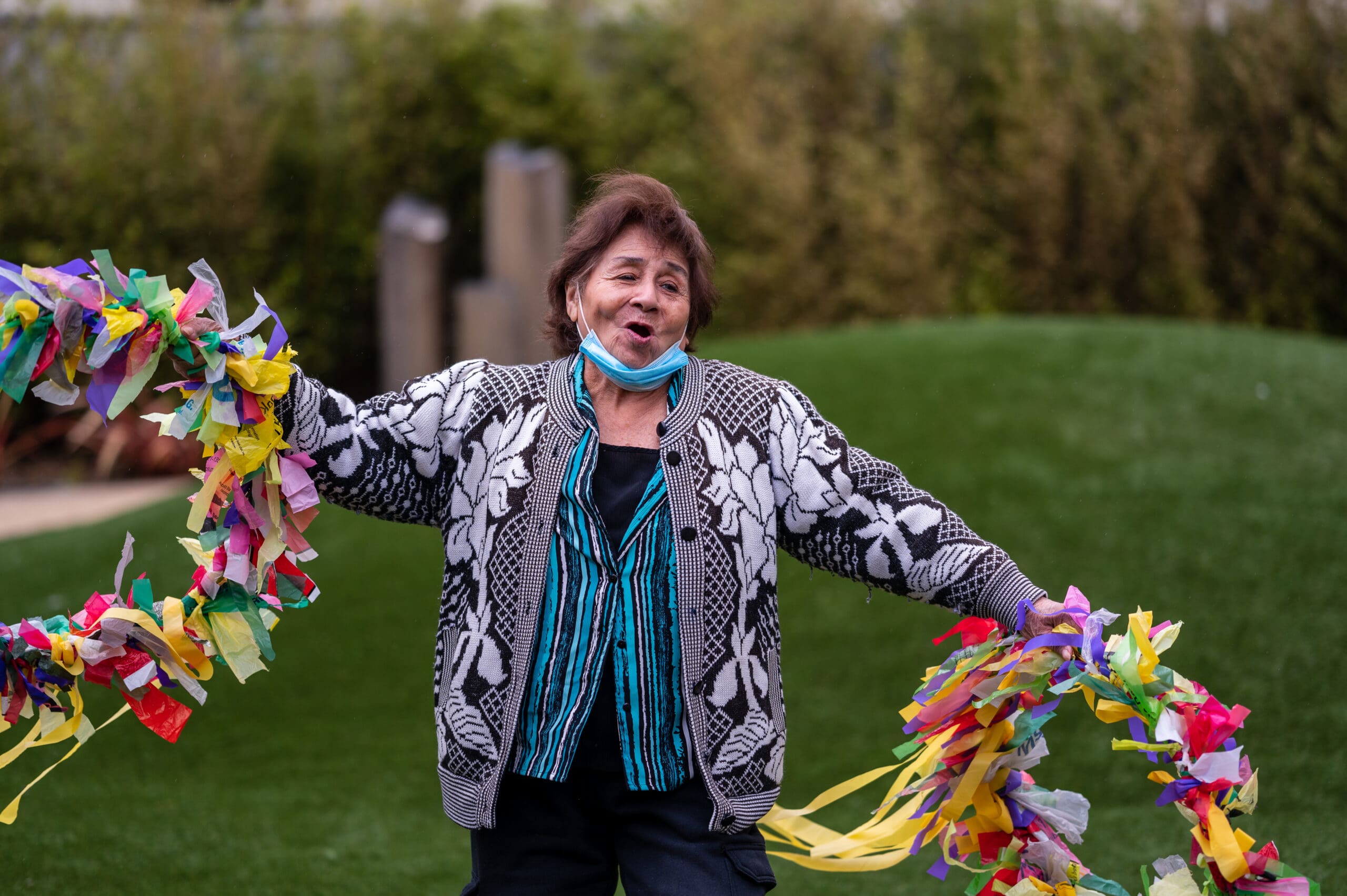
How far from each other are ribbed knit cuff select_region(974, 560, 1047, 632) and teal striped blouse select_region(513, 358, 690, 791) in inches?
20.8

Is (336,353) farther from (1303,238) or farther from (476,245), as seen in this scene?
(1303,238)

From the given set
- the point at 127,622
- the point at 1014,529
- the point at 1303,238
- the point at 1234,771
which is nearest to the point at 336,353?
the point at 1014,529

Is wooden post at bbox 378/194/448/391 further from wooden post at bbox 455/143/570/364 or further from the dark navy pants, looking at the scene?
the dark navy pants

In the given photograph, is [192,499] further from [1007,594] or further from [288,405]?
[1007,594]

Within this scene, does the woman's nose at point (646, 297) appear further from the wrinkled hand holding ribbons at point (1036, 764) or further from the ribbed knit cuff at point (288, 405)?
the wrinkled hand holding ribbons at point (1036, 764)

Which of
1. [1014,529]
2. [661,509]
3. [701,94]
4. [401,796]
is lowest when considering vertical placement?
[401,796]

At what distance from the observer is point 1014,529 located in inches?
223

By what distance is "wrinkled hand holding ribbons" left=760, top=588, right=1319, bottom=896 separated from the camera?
2248mm

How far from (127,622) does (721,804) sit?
3.52 feet

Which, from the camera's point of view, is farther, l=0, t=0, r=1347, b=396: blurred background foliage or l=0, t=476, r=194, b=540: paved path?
l=0, t=0, r=1347, b=396: blurred background foliage

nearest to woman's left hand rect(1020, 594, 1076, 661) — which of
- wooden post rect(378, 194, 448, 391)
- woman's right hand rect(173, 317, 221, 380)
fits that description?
woman's right hand rect(173, 317, 221, 380)

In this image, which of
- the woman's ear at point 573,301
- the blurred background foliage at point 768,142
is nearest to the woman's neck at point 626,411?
the woman's ear at point 573,301

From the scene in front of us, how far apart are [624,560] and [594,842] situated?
0.47m

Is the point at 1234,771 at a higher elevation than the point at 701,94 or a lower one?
lower
